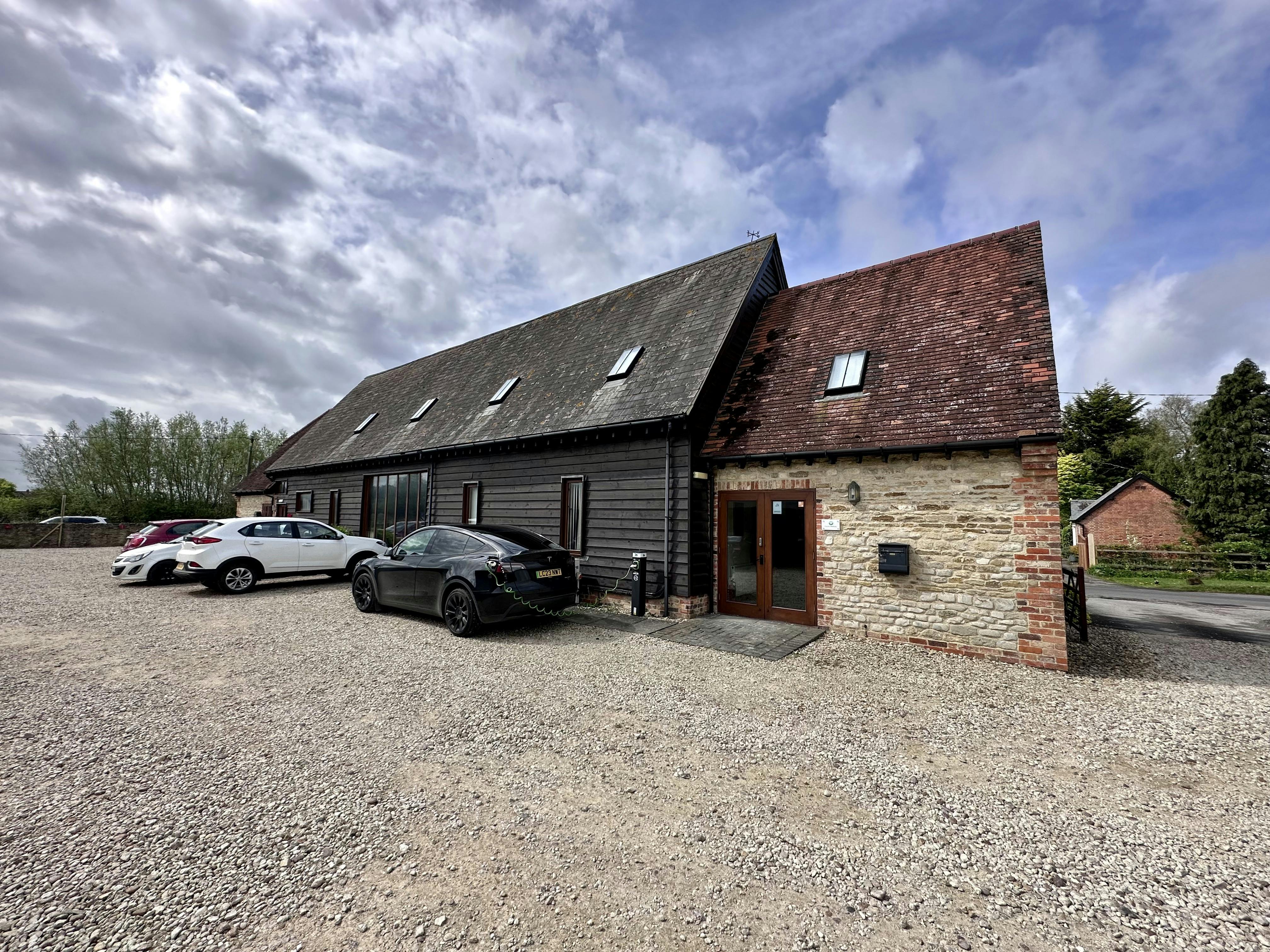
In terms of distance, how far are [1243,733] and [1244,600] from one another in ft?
50.0

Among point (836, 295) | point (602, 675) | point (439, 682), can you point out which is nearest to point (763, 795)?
point (602, 675)

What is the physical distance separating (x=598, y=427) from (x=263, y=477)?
2677 centimetres

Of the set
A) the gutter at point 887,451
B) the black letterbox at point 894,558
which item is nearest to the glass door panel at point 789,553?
the gutter at point 887,451

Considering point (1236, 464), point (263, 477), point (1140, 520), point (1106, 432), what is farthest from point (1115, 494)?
point (263, 477)

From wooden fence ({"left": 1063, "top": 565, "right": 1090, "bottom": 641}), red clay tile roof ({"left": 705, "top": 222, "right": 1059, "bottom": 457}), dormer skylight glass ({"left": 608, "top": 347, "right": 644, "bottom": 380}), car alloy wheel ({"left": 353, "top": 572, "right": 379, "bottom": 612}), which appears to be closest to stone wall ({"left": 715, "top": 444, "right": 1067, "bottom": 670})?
red clay tile roof ({"left": 705, "top": 222, "right": 1059, "bottom": 457})

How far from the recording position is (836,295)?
10.6 metres

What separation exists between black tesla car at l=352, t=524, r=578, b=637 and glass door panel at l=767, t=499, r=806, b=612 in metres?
3.30

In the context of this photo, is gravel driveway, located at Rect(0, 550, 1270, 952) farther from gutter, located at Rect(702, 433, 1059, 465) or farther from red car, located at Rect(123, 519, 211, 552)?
red car, located at Rect(123, 519, 211, 552)

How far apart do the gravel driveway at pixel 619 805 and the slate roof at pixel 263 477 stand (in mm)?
24393

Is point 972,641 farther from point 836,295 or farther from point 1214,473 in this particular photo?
point 1214,473

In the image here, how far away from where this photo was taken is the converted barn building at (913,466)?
6496mm

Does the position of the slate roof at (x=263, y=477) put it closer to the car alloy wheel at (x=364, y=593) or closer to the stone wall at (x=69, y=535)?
the stone wall at (x=69, y=535)

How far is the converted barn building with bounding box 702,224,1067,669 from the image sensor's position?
6.50 meters

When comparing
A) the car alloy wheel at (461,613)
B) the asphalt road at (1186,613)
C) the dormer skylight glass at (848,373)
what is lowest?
the asphalt road at (1186,613)
